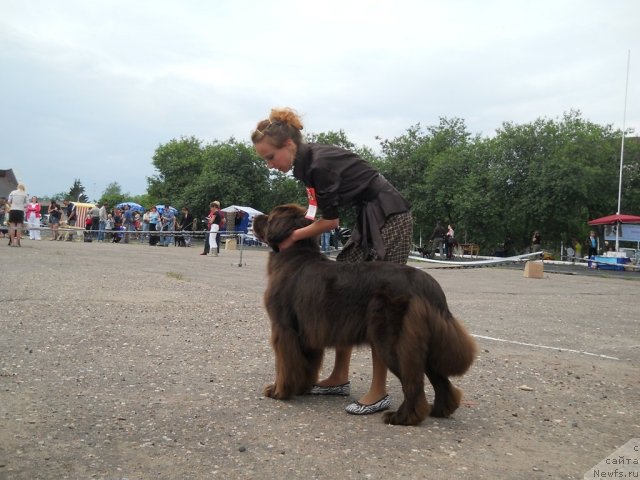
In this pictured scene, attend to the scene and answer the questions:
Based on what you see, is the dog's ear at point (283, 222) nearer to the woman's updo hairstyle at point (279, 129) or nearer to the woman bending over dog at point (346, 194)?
the woman bending over dog at point (346, 194)

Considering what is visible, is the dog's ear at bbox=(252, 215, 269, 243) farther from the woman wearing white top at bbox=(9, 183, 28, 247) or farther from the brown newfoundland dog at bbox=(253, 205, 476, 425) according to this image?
the woman wearing white top at bbox=(9, 183, 28, 247)

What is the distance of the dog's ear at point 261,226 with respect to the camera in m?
4.38

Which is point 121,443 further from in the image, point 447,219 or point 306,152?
point 447,219

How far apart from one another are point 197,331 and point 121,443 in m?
3.30

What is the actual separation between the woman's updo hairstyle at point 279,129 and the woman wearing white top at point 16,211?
53.1ft

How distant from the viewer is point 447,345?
3639 mm

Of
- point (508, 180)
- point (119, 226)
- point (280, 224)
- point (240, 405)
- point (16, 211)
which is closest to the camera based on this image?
point (240, 405)

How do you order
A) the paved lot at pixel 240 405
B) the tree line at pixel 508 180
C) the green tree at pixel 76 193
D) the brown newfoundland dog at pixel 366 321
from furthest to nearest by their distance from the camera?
the green tree at pixel 76 193
the tree line at pixel 508 180
the brown newfoundland dog at pixel 366 321
the paved lot at pixel 240 405

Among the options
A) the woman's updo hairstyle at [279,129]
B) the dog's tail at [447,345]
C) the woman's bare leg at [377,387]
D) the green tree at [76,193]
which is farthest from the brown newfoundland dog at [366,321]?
the green tree at [76,193]

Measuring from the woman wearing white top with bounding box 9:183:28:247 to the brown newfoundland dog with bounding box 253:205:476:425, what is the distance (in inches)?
643

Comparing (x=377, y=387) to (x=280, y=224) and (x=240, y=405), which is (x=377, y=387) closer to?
(x=240, y=405)

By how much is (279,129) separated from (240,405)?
6.43 ft

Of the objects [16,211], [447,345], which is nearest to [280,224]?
[447,345]

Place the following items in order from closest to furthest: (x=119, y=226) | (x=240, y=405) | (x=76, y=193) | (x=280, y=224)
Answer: (x=240, y=405)
(x=280, y=224)
(x=119, y=226)
(x=76, y=193)
